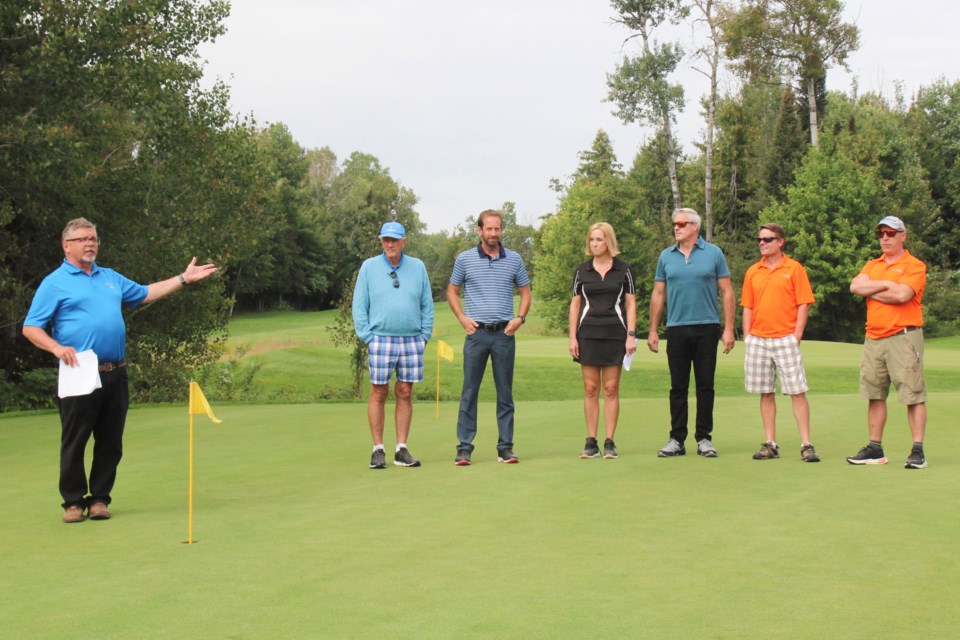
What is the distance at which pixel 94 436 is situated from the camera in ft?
20.7

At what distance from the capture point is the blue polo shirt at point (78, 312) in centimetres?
617

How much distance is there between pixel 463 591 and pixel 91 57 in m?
14.2

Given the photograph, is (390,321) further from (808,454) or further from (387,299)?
(808,454)

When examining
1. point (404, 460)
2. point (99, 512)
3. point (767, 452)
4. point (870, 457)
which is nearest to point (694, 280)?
point (767, 452)

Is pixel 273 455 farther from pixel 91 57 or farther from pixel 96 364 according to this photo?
pixel 91 57

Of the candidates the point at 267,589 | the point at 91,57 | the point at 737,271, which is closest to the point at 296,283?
the point at 737,271

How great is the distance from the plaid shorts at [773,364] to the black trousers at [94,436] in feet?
15.7

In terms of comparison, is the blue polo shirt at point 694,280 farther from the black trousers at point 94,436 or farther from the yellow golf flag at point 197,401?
the black trousers at point 94,436

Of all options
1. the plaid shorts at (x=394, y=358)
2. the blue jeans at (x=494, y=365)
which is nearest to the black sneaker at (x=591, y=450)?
the blue jeans at (x=494, y=365)

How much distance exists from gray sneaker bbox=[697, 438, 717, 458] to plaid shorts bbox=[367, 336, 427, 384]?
2349mm

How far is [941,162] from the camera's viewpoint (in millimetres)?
50562

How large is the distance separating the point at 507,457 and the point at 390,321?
1.41 meters

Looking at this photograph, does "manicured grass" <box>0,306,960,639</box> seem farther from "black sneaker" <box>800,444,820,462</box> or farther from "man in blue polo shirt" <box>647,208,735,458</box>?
"man in blue polo shirt" <box>647,208,735,458</box>

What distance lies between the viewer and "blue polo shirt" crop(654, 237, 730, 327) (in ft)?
27.9
